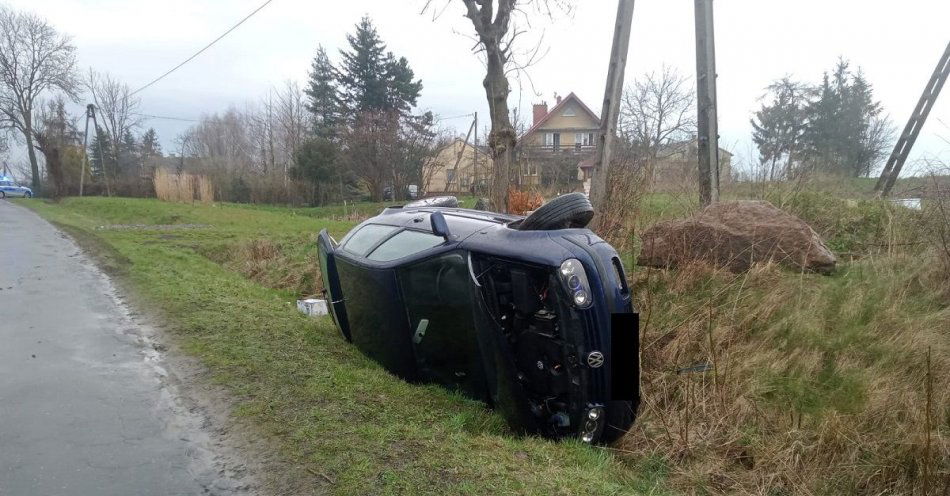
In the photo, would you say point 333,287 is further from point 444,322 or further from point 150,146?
point 150,146

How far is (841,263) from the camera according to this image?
7379 millimetres

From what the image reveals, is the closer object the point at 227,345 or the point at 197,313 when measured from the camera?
the point at 227,345

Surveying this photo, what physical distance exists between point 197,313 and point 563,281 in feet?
17.2

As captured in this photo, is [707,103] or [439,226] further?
[707,103]

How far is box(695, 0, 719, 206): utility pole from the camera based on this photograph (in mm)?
8898

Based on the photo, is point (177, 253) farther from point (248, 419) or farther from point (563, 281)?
point (563, 281)

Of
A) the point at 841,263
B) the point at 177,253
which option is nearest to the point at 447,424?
the point at 841,263

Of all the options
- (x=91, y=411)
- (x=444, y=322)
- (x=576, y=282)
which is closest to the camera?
(x=576, y=282)

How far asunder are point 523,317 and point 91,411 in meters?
3.21

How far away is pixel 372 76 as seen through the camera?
43.2 meters

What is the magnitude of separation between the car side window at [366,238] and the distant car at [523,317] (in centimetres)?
52

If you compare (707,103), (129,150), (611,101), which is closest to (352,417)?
(611,101)

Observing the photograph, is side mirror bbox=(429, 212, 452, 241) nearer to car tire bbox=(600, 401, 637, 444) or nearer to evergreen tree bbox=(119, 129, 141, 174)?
car tire bbox=(600, 401, 637, 444)

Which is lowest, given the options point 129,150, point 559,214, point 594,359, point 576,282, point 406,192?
point 594,359
